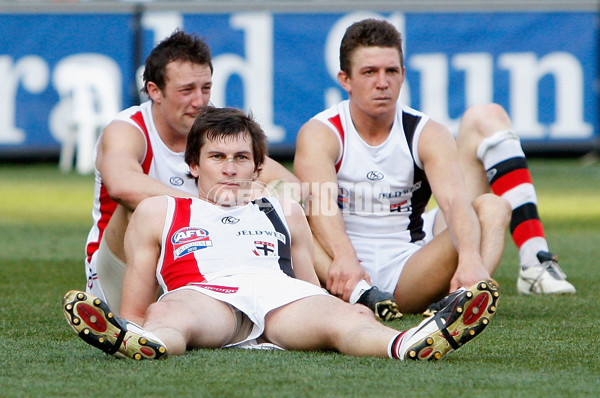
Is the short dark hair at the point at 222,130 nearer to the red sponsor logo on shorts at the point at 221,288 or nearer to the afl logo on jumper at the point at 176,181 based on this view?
the red sponsor logo on shorts at the point at 221,288

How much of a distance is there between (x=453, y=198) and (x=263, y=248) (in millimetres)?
1201

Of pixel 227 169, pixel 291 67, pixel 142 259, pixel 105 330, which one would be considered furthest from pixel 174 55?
pixel 291 67

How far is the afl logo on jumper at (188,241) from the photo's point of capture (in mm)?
3990

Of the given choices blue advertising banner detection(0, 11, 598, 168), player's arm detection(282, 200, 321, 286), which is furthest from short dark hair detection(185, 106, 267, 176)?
blue advertising banner detection(0, 11, 598, 168)

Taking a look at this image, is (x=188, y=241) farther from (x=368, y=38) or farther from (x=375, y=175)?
(x=368, y=38)

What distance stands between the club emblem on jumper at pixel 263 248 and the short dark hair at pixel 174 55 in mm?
1386

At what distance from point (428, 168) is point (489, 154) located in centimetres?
81

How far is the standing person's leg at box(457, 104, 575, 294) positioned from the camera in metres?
5.60

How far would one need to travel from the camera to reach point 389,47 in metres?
5.10

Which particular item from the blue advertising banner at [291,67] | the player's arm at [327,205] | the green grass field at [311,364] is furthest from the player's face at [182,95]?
the blue advertising banner at [291,67]

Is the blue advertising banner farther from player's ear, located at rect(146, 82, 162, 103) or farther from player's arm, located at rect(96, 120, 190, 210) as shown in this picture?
player's arm, located at rect(96, 120, 190, 210)

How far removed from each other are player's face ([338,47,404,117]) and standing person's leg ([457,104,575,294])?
817mm

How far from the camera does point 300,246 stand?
422cm

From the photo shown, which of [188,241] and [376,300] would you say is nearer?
[188,241]
